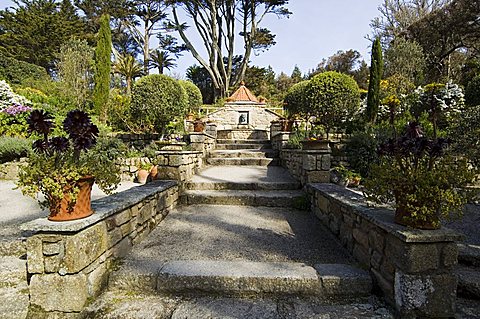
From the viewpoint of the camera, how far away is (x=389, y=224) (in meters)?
1.60

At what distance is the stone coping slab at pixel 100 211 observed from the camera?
1524mm

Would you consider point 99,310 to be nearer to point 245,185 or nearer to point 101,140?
point 245,185

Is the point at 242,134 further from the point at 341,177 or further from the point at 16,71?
the point at 16,71

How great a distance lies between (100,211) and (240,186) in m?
2.32

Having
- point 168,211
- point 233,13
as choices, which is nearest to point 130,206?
point 168,211

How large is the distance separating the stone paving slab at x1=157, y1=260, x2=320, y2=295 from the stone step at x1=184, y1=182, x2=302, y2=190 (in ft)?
6.77

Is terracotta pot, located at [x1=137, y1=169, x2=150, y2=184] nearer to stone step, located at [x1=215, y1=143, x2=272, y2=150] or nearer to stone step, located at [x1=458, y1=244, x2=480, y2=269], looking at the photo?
stone step, located at [x1=215, y1=143, x2=272, y2=150]

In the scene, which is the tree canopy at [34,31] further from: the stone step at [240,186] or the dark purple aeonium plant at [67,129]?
the dark purple aeonium plant at [67,129]

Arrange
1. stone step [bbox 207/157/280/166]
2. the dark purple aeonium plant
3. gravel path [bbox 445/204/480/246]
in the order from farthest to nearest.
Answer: stone step [bbox 207/157/280/166], gravel path [bbox 445/204/480/246], the dark purple aeonium plant

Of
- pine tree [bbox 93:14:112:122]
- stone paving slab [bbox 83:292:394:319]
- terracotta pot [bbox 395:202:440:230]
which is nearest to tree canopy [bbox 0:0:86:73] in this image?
pine tree [bbox 93:14:112:122]

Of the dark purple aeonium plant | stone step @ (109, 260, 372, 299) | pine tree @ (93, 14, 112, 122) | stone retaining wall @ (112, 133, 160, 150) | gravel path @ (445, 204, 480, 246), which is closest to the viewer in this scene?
the dark purple aeonium plant

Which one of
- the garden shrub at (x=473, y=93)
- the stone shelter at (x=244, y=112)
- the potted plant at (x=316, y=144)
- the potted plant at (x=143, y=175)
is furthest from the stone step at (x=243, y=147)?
the garden shrub at (x=473, y=93)

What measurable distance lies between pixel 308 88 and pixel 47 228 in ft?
22.8

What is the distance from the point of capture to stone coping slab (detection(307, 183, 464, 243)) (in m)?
1.42
